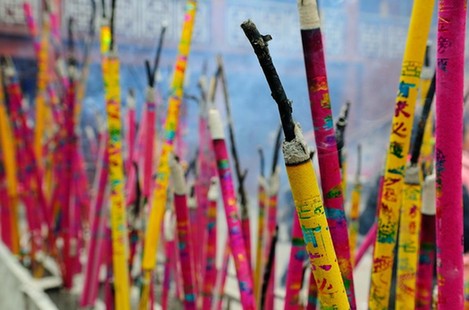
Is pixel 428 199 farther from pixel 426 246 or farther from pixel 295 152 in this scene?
pixel 295 152

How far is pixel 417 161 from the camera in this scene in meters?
0.44

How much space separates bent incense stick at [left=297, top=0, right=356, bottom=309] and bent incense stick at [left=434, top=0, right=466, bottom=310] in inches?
2.9

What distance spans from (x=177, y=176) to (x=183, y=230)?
76 mm

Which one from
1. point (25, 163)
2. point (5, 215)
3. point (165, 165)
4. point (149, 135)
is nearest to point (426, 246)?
point (165, 165)

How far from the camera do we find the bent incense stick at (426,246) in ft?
1.50

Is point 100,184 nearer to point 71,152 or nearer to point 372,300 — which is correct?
point 71,152

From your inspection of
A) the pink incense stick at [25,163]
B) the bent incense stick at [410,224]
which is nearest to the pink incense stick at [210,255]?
the bent incense stick at [410,224]

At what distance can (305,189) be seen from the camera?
305 mm

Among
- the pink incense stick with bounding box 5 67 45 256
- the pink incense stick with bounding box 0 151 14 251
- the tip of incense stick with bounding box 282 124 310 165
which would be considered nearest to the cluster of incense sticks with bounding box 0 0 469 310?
the tip of incense stick with bounding box 282 124 310 165

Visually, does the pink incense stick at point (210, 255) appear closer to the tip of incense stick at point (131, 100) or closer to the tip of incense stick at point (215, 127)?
the tip of incense stick at point (215, 127)

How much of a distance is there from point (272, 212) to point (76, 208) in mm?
695

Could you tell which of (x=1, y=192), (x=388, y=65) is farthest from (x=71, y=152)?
(x=388, y=65)

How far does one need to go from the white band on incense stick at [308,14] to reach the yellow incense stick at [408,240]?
18 cm

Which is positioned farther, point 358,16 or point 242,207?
point 358,16
